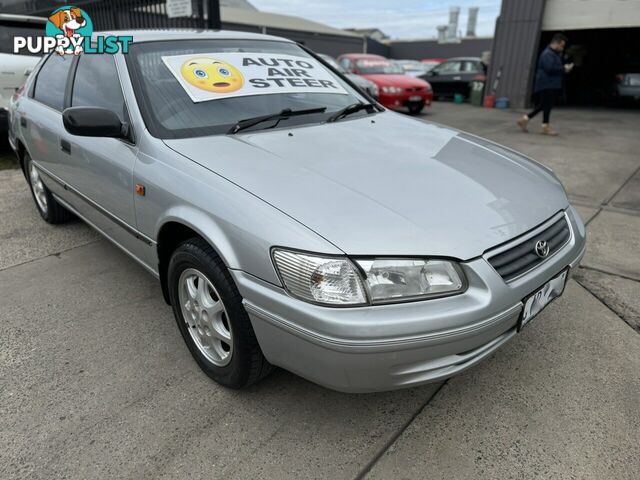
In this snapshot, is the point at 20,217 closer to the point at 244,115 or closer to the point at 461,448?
the point at 244,115

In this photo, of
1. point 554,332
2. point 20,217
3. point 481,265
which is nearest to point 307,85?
point 481,265

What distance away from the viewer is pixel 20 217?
177 inches

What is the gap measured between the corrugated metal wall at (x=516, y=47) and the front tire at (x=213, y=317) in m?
12.1

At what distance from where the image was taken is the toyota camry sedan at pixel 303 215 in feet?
5.35

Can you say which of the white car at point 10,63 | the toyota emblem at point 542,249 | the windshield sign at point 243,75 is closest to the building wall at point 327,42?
the white car at point 10,63

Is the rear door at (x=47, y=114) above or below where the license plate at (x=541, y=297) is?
above

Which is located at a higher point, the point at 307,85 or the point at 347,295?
the point at 307,85

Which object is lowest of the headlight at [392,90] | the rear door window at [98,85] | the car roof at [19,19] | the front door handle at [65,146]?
the headlight at [392,90]

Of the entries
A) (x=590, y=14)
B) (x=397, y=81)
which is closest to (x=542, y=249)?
(x=397, y=81)

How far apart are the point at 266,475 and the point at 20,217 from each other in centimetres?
395

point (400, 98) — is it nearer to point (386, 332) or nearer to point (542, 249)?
point (542, 249)

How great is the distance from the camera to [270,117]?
8.45 feet

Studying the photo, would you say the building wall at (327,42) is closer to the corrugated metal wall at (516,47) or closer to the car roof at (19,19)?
the corrugated metal wall at (516,47)

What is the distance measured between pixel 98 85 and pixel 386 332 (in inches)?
93.2
